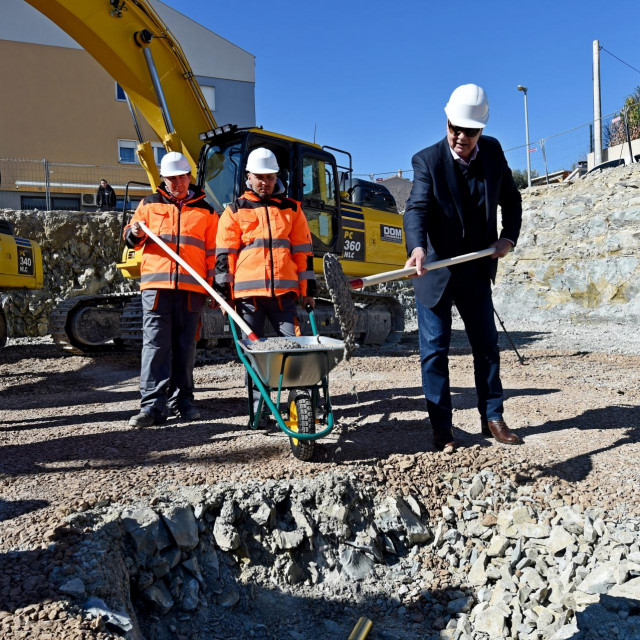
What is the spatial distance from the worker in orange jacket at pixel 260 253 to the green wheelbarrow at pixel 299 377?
0.64 meters

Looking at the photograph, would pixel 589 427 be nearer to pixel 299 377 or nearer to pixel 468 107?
pixel 299 377

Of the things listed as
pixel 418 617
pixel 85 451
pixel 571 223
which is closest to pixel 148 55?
pixel 85 451

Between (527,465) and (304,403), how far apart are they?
1416 millimetres

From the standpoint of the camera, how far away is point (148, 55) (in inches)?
311

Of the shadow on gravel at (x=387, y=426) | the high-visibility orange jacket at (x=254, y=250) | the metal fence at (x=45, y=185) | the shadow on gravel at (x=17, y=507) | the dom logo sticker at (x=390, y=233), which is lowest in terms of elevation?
the shadow on gravel at (x=17, y=507)

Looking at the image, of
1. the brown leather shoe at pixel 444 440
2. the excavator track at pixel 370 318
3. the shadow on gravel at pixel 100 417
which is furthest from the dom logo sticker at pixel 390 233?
the brown leather shoe at pixel 444 440

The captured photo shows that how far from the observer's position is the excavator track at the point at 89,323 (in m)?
9.05

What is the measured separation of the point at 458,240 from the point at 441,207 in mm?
243

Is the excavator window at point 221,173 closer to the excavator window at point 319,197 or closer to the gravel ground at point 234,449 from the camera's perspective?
the excavator window at point 319,197

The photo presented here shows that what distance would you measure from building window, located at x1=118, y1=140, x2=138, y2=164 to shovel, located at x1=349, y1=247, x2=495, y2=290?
780 inches

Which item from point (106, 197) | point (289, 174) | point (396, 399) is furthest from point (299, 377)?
point (106, 197)

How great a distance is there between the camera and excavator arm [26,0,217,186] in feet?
25.0

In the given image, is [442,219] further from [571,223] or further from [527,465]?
[571,223]

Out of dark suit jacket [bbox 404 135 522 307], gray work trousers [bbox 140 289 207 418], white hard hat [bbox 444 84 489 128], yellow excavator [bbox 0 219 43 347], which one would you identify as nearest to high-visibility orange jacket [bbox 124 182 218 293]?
gray work trousers [bbox 140 289 207 418]
